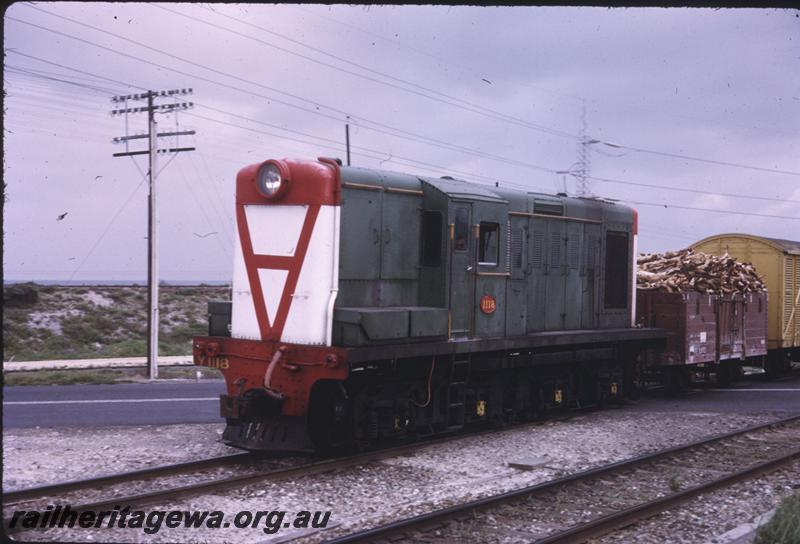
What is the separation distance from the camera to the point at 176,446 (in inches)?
414

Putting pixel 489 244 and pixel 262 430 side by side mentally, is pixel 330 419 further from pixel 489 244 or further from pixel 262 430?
pixel 489 244

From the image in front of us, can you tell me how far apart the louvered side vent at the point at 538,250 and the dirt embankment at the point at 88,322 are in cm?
2047

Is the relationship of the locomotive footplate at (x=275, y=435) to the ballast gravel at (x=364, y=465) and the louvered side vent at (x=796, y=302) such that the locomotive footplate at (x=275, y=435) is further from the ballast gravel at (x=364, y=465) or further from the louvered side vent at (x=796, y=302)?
the louvered side vent at (x=796, y=302)

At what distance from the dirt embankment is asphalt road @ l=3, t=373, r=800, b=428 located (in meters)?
10.6

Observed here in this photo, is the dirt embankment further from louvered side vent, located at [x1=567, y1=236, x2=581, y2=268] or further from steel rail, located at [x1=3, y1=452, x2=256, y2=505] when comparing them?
louvered side vent, located at [x1=567, y1=236, x2=581, y2=268]

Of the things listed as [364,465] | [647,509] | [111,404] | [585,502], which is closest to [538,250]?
[364,465]

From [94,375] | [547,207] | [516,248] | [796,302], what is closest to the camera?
[516,248]

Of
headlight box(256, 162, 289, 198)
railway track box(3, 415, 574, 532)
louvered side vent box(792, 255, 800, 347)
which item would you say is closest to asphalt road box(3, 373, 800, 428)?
louvered side vent box(792, 255, 800, 347)

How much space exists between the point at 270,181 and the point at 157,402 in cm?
760

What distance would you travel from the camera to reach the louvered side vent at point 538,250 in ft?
41.1

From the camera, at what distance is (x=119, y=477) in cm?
823

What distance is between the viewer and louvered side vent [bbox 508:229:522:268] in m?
12.0

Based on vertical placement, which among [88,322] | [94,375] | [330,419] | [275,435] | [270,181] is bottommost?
[94,375]

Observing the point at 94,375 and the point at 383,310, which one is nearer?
the point at 383,310
